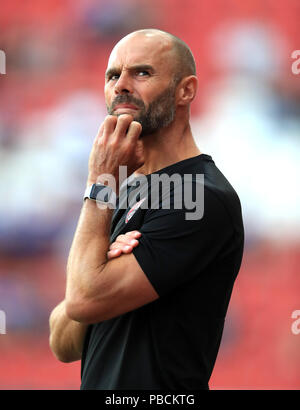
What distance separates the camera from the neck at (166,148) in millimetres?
1828

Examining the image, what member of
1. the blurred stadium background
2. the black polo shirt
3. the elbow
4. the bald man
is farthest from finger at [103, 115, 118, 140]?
the blurred stadium background

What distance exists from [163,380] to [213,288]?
280 millimetres

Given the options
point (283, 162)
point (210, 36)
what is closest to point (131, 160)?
point (283, 162)

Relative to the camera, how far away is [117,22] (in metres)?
4.09

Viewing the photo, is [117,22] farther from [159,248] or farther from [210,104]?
[159,248]

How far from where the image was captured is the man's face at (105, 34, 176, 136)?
1751mm

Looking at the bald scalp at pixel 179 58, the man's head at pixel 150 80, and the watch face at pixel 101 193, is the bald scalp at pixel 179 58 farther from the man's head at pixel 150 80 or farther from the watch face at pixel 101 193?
the watch face at pixel 101 193

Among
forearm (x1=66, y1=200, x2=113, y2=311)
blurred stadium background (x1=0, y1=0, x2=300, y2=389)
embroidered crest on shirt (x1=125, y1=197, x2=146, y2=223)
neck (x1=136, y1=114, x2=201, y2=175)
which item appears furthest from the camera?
blurred stadium background (x1=0, y1=0, x2=300, y2=389)

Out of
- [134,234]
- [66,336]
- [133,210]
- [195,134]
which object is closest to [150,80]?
[133,210]

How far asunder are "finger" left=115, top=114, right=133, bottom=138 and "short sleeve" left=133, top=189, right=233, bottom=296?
0.25 metres

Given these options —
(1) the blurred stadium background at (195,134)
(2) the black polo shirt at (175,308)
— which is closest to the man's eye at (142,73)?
(2) the black polo shirt at (175,308)

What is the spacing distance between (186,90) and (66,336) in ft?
2.77

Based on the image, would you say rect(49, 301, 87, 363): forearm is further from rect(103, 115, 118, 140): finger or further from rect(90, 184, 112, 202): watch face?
rect(103, 115, 118, 140): finger

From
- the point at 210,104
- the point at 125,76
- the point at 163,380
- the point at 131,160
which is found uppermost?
the point at 210,104
